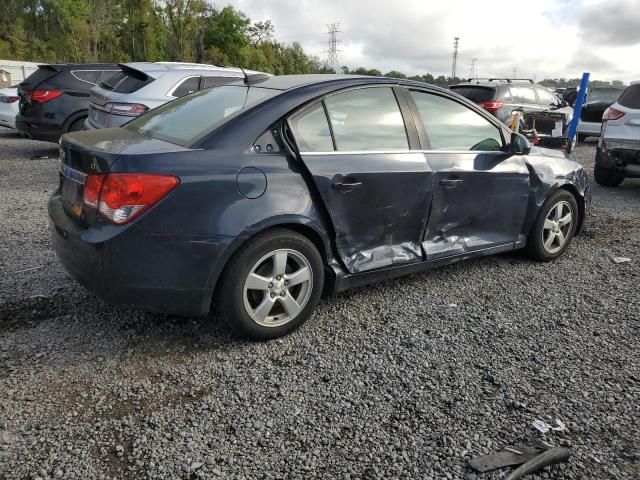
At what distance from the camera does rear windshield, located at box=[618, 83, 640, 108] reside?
26.3ft

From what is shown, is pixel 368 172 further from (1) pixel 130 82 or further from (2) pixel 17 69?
(2) pixel 17 69

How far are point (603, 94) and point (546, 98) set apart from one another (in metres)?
5.66

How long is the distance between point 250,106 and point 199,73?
17.6 ft

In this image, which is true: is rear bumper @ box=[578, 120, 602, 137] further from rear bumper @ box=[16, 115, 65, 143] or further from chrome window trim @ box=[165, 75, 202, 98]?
rear bumper @ box=[16, 115, 65, 143]

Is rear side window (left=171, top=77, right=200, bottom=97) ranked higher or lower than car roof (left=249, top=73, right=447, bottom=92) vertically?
higher

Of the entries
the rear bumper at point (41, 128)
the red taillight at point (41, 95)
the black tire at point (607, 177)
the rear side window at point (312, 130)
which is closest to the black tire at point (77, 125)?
the rear bumper at point (41, 128)

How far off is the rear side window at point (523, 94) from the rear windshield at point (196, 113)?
33.6 ft

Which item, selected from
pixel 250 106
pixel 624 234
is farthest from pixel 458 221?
pixel 624 234

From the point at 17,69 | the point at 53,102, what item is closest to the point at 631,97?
the point at 53,102

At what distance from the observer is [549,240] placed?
4914mm

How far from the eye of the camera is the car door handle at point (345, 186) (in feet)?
11.1

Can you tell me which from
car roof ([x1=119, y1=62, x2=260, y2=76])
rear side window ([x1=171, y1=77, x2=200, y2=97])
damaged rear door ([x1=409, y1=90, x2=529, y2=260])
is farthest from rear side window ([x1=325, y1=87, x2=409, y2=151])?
car roof ([x1=119, y1=62, x2=260, y2=76])

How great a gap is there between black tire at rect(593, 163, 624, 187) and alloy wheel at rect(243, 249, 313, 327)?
7.20m

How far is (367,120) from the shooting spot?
366 centimetres
